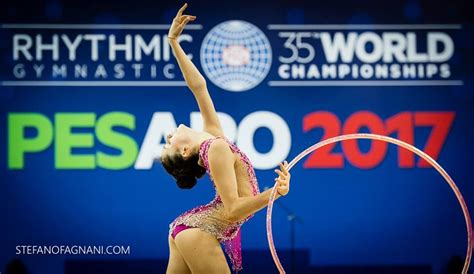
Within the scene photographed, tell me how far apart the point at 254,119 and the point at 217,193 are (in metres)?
2.81

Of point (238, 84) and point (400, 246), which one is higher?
point (238, 84)

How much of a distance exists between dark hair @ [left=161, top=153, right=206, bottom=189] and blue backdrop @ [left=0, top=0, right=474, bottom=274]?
2.67 meters

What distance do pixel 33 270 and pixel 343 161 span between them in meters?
2.62

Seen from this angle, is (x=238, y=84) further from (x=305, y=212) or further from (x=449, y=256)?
(x=449, y=256)

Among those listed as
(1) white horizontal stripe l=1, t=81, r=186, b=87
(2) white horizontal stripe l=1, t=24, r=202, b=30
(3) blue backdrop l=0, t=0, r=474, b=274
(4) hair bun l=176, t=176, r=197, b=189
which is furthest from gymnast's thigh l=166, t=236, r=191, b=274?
(2) white horizontal stripe l=1, t=24, r=202, b=30

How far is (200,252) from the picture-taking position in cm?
394

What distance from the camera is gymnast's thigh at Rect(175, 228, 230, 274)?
3.93 m

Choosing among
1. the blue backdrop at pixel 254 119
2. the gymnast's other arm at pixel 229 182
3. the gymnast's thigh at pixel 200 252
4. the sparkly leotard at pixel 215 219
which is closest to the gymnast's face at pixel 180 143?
the sparkly leotard at pixel 215 219

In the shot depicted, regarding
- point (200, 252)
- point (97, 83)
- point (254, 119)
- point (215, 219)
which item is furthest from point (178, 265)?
point (97, 83)

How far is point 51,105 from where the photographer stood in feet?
22.3

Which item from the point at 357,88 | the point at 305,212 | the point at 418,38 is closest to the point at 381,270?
the point at 305,212

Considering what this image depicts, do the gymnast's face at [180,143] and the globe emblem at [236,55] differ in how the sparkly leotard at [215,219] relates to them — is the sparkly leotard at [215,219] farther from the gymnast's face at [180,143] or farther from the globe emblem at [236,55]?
the globe emblem at [236,55]

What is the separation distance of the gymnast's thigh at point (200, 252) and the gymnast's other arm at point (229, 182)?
0.22 m

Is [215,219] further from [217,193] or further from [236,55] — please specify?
[236,55]
